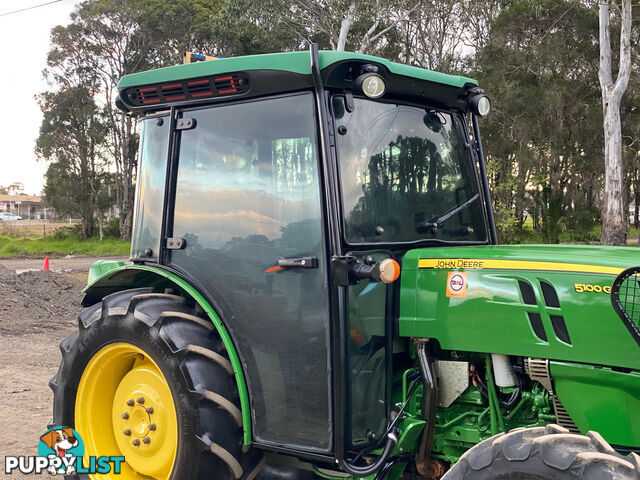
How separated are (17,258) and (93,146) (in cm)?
977

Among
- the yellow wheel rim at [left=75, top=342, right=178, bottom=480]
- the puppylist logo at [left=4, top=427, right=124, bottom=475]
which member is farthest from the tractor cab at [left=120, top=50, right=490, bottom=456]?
the puppylist logo at [left=4, top=427, right=124, bottom=475]

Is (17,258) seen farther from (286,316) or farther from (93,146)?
(286,316)

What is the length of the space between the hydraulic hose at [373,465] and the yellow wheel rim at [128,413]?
3.01 ft

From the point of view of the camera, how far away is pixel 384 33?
92.5 ft

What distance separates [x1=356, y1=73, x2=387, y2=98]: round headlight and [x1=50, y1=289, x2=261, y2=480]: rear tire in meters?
1.42

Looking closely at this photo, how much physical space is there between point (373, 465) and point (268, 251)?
1112 mm

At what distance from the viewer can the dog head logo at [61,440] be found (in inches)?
152

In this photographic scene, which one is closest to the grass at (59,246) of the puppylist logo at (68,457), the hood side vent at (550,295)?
the puppylist logo at (68,457)

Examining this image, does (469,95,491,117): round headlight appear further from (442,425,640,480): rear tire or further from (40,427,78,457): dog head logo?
(40,427,78,457): dog head logo

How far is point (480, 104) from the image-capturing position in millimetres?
3732

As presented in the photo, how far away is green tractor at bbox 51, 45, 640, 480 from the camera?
2861 mm

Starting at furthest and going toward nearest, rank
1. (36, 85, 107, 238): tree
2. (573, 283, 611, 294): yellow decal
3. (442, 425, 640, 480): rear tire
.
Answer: (36, 85, 107, 238): tree → (573, 283, 611, 294): yellow decal → (442, 425, 640, 480): rear tire

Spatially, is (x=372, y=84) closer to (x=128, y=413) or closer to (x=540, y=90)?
(x=128, y=413)

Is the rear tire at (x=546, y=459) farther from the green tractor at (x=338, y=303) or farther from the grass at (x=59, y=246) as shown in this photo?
the grass at (x=59, y=246)
